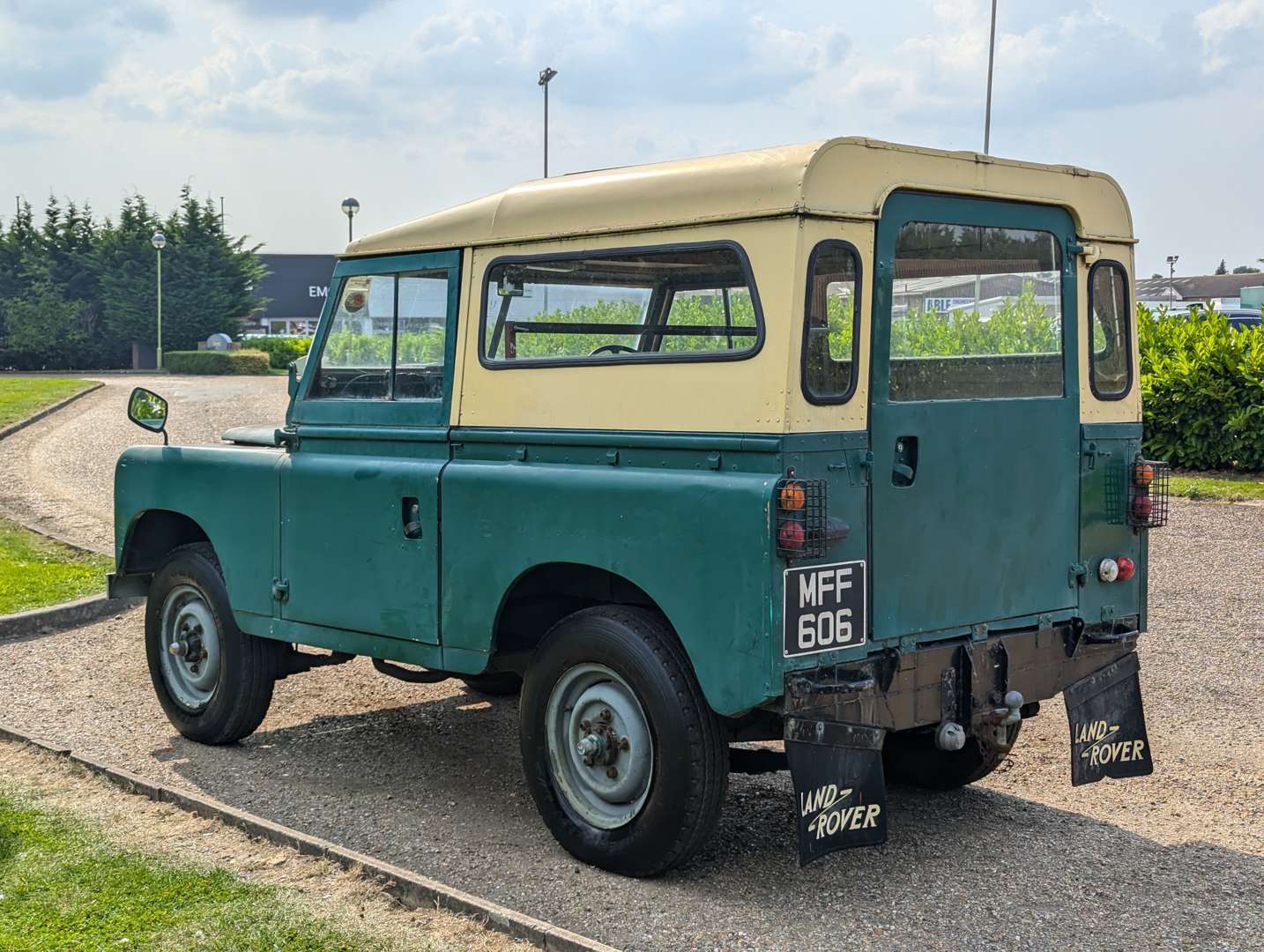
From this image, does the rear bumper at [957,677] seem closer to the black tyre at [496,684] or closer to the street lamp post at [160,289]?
the black tyre at [496,684]

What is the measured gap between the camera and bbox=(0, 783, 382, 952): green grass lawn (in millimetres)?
4453

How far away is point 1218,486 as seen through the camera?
15.4 metres

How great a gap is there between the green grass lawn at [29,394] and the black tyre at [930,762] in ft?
57.5

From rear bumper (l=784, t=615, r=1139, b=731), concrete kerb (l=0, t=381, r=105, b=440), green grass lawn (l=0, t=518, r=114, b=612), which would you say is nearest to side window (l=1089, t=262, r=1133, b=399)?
rear bumper (l=784, t=615, r=1139, b=731)

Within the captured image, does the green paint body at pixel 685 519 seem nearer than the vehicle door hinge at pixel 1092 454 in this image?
Yes

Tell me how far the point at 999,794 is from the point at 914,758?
0.39m

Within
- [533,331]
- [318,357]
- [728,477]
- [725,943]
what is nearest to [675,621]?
[728,477]

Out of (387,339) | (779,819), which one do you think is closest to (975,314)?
(779,819)

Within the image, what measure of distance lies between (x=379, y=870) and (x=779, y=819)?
1.73m

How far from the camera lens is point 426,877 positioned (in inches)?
194

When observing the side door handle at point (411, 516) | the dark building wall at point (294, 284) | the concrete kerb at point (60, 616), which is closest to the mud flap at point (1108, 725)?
the side door handle at point (411, 516)

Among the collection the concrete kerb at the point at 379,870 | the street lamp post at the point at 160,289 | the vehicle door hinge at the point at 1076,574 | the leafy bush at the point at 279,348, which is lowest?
the concrete kerb at the point at 379,870

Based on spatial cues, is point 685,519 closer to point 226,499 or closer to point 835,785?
point 835,785

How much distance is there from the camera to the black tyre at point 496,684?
7738 millimetres
